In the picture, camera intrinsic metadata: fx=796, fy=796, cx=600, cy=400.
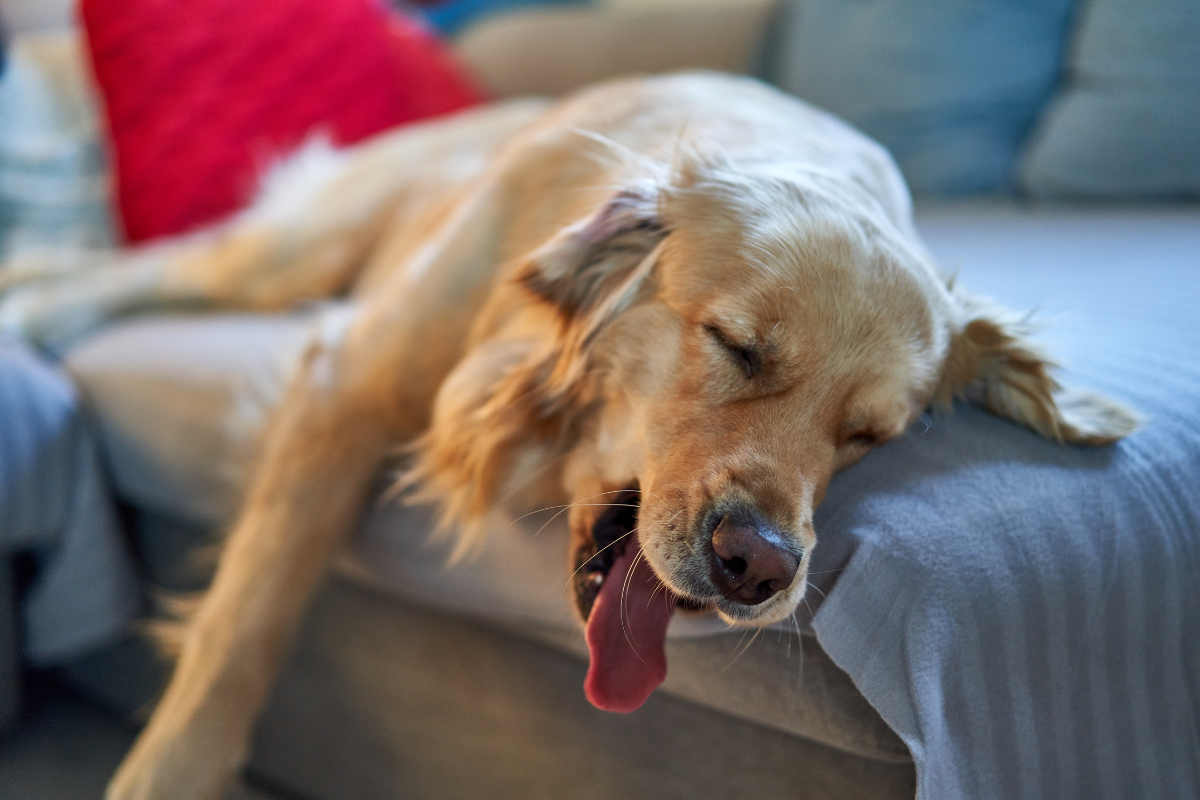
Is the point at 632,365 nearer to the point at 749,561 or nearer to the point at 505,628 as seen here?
the point at 749,561

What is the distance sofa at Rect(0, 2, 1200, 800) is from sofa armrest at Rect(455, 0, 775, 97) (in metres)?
0.91

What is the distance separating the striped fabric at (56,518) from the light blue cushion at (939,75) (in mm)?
2126

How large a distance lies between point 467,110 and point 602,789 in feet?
7.81

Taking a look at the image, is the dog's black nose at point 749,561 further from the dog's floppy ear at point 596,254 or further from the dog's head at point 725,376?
the dog's floppy ear at point 596,254

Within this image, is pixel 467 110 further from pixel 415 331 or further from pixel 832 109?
pixel 415 331

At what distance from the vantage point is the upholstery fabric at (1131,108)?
192cm

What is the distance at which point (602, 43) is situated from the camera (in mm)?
2791

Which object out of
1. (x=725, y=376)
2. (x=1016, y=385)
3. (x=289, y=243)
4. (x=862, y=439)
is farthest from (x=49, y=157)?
(x=1016, y=385)

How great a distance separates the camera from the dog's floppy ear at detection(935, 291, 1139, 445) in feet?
3.34

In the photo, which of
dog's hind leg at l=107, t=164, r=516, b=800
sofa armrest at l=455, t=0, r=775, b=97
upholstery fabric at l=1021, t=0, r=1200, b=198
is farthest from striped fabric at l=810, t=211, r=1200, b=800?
sofa armrest at l=455, t=0, r=775, b=97

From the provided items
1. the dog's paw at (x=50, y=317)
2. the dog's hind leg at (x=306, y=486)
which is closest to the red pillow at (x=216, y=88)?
the dog's paw at (x=50, y=317)

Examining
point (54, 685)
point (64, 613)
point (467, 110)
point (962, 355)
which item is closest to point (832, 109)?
point (467, 110)

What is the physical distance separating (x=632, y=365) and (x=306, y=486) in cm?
64

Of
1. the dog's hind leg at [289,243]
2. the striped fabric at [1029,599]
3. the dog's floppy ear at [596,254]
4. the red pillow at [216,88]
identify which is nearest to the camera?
the striped fabric at [1029,599]
